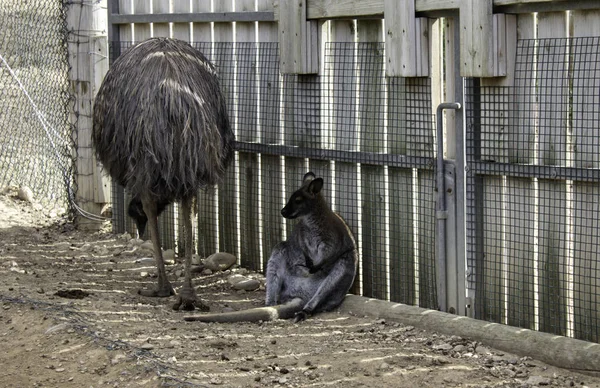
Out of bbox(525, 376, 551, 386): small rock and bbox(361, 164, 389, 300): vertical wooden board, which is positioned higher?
bbox(361, 164, 389, 300): vertical wooden board

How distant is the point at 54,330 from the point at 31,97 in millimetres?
5202

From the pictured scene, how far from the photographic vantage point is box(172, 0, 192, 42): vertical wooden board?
9020 millimetres

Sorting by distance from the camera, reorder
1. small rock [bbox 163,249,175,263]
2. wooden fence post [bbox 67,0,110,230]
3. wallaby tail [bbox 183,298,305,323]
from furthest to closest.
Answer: wooden fence post [bbox 67,0,110,230] < small rock [bbox 163,249,175,263] < wallaby tail [bbox 183,298,305,323]

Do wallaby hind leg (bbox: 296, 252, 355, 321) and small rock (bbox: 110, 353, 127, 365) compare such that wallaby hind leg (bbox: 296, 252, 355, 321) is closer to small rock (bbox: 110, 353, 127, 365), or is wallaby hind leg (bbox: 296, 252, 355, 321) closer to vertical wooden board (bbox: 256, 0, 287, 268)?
vertical wooden board (bbox: 256, 0, 287, 268)

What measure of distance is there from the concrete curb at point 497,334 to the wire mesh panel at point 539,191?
0.72ft

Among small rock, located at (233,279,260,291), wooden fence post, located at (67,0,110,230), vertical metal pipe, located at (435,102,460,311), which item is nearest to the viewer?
vertical metal pipe, located at (435,102,460,311)

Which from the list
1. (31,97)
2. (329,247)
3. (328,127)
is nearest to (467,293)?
(329,247)

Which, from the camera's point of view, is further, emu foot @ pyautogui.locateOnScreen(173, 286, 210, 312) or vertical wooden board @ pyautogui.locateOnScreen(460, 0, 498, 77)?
emu foot @ pyautogui.locateOnScreen(173, 286, 210, 312)

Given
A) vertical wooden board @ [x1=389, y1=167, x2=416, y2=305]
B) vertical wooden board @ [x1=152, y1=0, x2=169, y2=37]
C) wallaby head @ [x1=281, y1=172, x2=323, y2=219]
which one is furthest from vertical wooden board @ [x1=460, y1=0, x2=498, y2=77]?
vertical wooden board @ [x1=152, y1=0, x2=169, y2=37]

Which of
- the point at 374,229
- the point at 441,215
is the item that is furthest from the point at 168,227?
the point at 441,215

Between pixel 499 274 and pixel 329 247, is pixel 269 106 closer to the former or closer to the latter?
pixel 329 247

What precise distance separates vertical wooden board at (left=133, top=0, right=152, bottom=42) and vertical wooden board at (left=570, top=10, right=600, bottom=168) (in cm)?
466

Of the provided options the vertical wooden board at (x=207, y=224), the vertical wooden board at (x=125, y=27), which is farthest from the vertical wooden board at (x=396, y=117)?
the vertical wooden board at (x=125, y=27)

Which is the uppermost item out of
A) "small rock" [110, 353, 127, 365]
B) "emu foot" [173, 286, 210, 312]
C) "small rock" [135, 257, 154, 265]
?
"small rock" [135, 257, 154, 265]
